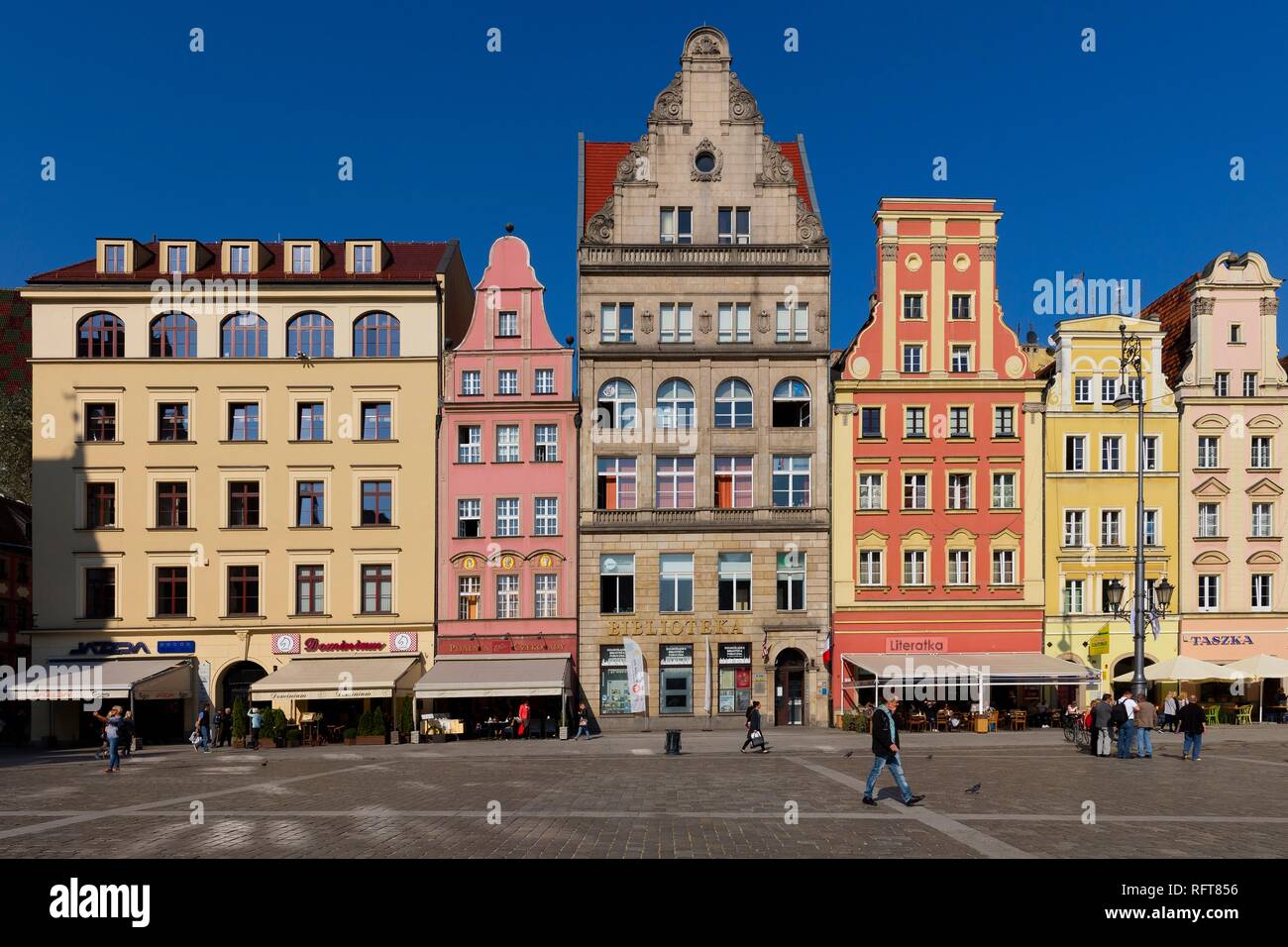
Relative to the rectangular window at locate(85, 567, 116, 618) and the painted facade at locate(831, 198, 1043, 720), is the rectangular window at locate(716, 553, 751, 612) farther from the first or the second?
the rectangular window at locate(85, 567, 116, 618)

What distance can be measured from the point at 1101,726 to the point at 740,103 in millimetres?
30043

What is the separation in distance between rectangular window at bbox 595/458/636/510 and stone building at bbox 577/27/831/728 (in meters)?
0.06

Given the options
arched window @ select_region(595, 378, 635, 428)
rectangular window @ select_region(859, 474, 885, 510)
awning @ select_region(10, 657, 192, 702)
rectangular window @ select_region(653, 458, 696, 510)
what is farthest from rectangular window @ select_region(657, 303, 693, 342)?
awning @ select_region(10, 657, 192, 702)

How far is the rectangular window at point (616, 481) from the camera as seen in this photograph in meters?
44.8

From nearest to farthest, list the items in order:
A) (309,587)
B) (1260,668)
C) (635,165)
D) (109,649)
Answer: (1260,668), (109,649), (309,587), (635,165)

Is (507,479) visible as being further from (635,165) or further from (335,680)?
A: (635,165)

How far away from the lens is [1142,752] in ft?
93.6

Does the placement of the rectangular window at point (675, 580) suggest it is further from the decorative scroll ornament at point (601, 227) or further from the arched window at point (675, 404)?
the decorative scroll ornament at point (601, 227)

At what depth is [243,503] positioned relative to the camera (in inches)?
1751

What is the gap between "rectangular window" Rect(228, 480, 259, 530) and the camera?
44406mm

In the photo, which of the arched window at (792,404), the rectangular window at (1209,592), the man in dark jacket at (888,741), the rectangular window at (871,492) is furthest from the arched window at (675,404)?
the man in dark jacket at (888,741)

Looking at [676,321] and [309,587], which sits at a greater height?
[676,321]

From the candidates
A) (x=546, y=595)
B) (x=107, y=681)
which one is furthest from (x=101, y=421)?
(x=546, y=595)
